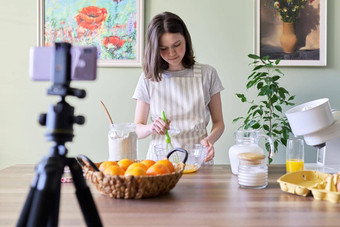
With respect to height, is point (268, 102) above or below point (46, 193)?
above

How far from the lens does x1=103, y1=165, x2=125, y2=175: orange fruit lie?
104 centimetres

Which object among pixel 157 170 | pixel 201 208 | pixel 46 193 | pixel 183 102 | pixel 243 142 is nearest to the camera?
pixel 46 193

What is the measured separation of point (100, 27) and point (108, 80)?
0.41m

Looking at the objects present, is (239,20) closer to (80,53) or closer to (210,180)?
(210,180)

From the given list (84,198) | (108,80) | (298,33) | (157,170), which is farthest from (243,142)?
(298,33)

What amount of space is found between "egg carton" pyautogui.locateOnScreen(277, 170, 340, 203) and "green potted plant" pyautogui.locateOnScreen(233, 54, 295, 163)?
1399 mm

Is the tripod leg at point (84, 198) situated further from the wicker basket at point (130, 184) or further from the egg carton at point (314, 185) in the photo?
the egg carton at point (314, 185)

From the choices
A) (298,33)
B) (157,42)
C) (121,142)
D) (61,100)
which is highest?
(298,33)

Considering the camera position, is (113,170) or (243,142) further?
(243,142)

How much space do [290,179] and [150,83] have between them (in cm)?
106

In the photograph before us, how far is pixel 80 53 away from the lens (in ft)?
1.67

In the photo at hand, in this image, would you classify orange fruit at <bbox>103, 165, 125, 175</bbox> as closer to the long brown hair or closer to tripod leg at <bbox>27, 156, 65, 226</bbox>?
tripod leg at <bbox>27, 156, 65, 226</bbox>

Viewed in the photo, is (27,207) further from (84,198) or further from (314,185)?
(314,185)

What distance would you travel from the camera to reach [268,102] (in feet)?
9.16
